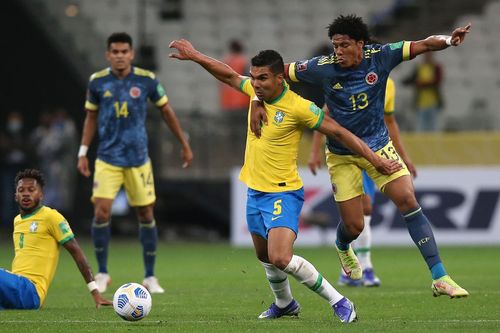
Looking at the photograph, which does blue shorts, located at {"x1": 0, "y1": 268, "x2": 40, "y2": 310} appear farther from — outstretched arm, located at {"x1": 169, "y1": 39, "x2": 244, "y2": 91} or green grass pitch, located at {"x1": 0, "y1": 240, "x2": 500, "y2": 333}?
outstretched arm, located at {"x1": 169, "y1": 39, "x2": 244, "y2": 91}

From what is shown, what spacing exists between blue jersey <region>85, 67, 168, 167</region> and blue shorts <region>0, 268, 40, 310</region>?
2764 millimetres

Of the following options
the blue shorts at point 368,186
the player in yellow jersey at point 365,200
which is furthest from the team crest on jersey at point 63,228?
the blue shorts at point 368,186

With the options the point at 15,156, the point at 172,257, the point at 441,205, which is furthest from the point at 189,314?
the point at 15,156

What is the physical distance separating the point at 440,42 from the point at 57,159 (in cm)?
1441

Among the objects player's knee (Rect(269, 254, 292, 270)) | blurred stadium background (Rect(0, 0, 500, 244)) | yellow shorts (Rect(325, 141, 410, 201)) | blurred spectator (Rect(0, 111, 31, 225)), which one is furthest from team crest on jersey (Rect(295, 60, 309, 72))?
blurred spectator (Rect(0, 111, 31, 225))

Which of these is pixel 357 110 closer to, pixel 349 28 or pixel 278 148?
pixel 349 28

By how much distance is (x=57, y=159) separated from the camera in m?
22.7

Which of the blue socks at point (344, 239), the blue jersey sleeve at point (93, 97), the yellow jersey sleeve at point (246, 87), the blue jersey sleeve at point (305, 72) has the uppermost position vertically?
the blue jersey sleeve at point (305, 72)

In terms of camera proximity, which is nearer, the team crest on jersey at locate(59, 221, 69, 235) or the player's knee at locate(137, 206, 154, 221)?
the team crest on jersey at locate(59, 221, 69, 235)

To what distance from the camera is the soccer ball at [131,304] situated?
28.7 ft

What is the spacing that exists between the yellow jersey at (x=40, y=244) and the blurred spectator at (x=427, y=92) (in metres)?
12.2

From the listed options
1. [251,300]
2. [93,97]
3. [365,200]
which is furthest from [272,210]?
[93,97]

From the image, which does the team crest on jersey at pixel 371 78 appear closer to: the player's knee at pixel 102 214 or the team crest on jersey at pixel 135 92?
the team crest on jersey at pixel 135 92

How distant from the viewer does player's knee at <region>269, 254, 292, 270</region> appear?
8633mm
